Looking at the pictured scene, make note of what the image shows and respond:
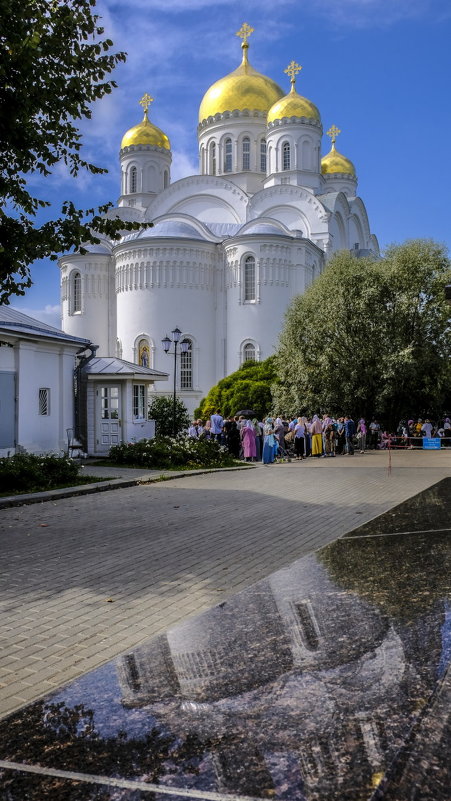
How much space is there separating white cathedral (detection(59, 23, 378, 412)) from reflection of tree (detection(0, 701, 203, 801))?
39365 mm

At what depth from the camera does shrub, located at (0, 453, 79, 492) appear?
43.0 feet

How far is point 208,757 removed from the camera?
2.28 meters

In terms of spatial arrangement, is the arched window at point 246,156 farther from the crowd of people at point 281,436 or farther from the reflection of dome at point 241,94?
the crowd of people at point 281,436

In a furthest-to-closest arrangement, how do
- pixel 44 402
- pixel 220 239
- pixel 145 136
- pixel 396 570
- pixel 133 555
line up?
pixel 145 136 < pixel 220 239 < pixel 44 402 < pixel 133 555 < pixel 396 570

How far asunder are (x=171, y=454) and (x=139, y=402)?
5084 millimetres

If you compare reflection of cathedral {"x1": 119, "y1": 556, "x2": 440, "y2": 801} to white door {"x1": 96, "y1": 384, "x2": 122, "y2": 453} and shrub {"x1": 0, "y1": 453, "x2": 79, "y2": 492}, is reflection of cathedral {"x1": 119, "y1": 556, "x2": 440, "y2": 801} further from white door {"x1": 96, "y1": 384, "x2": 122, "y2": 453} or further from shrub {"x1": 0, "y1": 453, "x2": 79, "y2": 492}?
white door {"x1": 96, "y1": 384, "x2": 122, "y2": 453}

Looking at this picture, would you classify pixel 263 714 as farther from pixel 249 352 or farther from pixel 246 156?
pixel 246 156

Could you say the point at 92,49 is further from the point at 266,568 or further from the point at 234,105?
the point at 234,105

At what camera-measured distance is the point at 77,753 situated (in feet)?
7.75

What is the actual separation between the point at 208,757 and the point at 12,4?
32.9 ft

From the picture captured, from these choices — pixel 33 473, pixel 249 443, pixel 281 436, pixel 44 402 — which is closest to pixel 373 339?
pixel 281 436

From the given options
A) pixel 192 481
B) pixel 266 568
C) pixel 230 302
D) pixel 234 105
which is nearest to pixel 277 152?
pixel 234 105

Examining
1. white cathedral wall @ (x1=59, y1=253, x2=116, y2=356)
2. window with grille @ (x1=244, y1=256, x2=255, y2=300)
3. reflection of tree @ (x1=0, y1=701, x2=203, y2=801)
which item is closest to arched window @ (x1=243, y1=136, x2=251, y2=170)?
window with grille @ (x1=244, y1=256, x2=255, y2=300)

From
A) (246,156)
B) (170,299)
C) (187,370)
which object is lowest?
(187,370)
